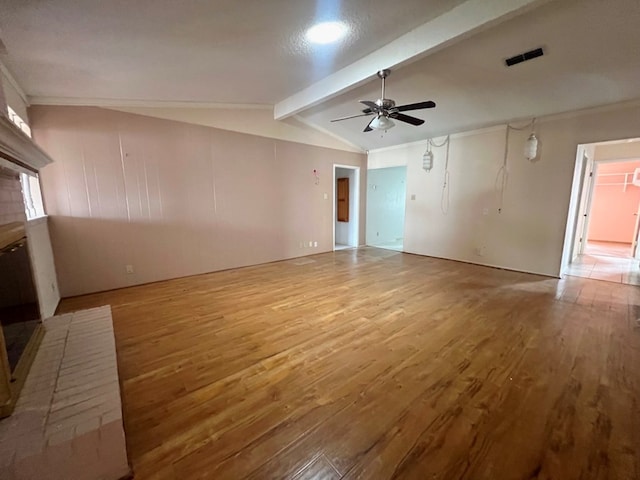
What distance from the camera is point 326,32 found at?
8.81 feet

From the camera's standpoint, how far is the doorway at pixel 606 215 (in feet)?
16.2

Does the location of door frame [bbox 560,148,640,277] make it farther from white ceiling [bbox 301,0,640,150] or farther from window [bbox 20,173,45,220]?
window [bbox 20,173,45,220]

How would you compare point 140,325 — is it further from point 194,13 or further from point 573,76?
point 573,76

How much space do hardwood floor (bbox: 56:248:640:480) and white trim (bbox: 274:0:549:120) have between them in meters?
2.87

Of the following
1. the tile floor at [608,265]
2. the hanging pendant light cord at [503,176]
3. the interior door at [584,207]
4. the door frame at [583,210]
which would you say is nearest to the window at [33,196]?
the hanging pendant light cord at [503,176]

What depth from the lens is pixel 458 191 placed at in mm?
5668

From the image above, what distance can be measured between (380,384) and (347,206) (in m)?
5.87

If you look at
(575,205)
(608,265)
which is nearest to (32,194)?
(575,205)

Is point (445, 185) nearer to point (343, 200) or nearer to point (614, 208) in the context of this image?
point (343, 200)

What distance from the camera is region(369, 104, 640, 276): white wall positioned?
14.0ft

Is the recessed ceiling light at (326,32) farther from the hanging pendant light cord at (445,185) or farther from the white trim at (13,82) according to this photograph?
the hanging pendant light cord at (445,185)

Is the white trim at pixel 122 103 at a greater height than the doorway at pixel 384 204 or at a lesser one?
greater

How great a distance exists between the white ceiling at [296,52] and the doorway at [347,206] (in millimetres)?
2989

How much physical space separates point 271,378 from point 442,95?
4483mm
